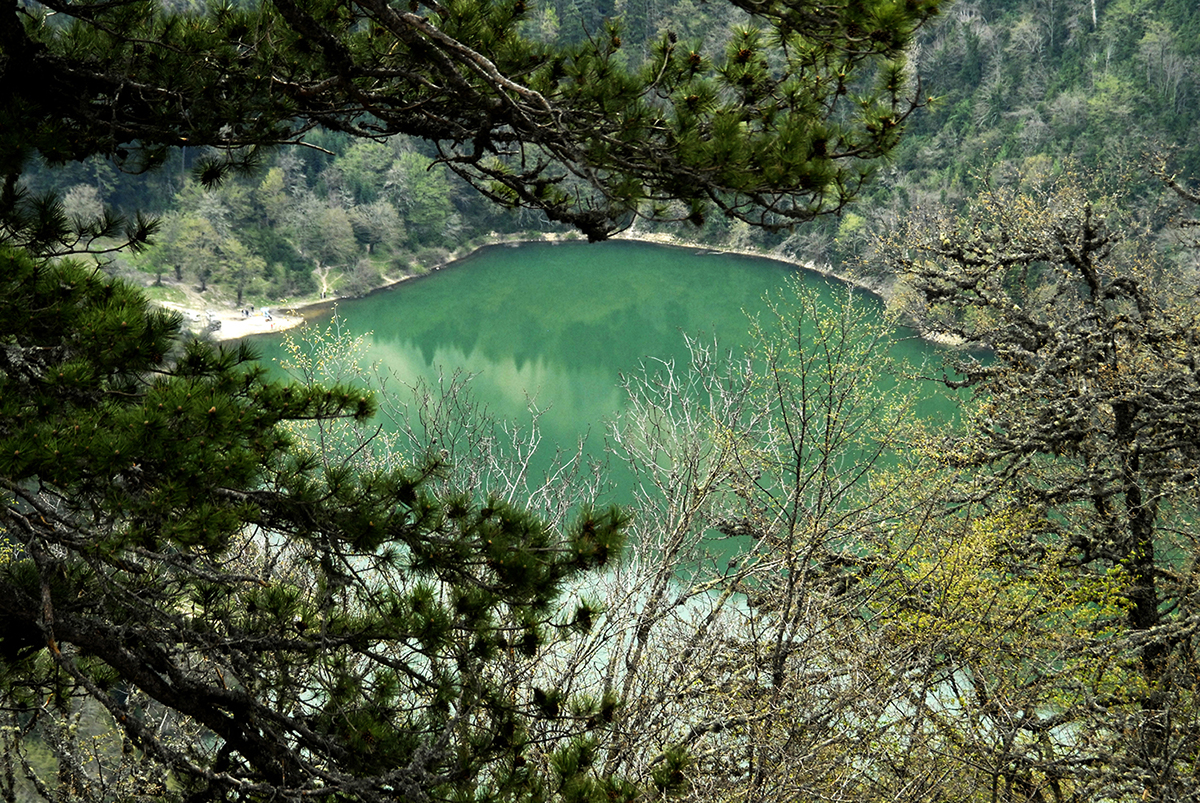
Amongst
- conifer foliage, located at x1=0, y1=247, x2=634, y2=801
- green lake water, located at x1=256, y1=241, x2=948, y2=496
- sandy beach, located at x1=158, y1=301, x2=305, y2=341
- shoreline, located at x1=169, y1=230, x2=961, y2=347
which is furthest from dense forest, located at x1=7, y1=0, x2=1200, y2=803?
sandy beach, located at x1=158, y1=301, x2=305, y2=341

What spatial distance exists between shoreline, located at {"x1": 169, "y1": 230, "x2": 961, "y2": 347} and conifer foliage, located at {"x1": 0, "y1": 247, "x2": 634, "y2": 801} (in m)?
24.2

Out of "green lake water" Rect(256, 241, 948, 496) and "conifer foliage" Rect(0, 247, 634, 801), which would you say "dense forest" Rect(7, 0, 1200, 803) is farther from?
"green lake water" Rect(256, 241, 948, 496)

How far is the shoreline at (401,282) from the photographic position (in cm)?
2845

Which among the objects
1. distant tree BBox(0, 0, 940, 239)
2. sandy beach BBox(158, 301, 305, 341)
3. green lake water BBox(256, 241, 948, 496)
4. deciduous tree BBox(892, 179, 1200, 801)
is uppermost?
distant tree BBox(0, 0, 940, 239)

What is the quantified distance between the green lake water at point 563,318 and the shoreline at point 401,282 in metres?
0.38

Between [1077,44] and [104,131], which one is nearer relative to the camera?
[104,131]

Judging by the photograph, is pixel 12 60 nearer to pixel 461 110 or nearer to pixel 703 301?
pixel 461 110

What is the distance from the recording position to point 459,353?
984 inches


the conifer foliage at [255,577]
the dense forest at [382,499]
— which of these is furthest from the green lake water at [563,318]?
the conifer foliage at [255,577]

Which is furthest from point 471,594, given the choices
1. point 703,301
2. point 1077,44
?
point 1077,44

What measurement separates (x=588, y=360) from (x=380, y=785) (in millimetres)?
21812

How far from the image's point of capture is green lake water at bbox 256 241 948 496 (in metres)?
21.8

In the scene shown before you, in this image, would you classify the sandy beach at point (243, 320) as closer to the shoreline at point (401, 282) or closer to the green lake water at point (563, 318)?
the shoreline at point (401, 282)

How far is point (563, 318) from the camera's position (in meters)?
27.7
